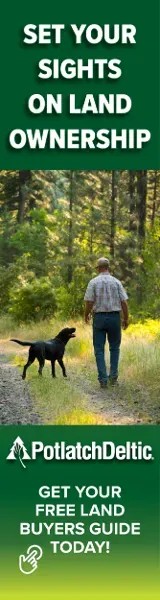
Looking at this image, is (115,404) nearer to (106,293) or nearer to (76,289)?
(106,293)

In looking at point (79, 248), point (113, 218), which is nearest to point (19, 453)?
point (79, 248)

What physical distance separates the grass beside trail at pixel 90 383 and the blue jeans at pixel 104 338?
0.24m

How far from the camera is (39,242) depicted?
102ft

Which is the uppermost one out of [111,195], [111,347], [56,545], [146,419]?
[111,195]

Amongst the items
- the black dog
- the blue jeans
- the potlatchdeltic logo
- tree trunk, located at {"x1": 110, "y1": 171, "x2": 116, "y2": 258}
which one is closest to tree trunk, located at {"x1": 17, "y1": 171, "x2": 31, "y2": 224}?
tree trunk, located at {"x1": 110, "y1": 171, "x2": 116, "y2": 258}

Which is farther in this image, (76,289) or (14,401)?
(76,289)

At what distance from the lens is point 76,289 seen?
28.2 m

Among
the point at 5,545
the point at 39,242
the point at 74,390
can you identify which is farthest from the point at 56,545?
the point at 39,242

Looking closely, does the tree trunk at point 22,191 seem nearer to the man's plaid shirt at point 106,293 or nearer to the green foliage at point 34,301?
the green foliage at point 34,301

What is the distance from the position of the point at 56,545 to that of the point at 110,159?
4210mm

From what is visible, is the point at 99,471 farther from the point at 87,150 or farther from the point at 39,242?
the point at 39,242

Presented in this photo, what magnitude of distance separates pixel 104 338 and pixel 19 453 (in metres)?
5.19

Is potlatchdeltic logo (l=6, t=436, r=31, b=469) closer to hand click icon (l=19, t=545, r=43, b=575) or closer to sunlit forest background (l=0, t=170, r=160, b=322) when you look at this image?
hand click icon (l=19, t=545, r=43, b=575)

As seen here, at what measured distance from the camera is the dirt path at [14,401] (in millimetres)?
12578
